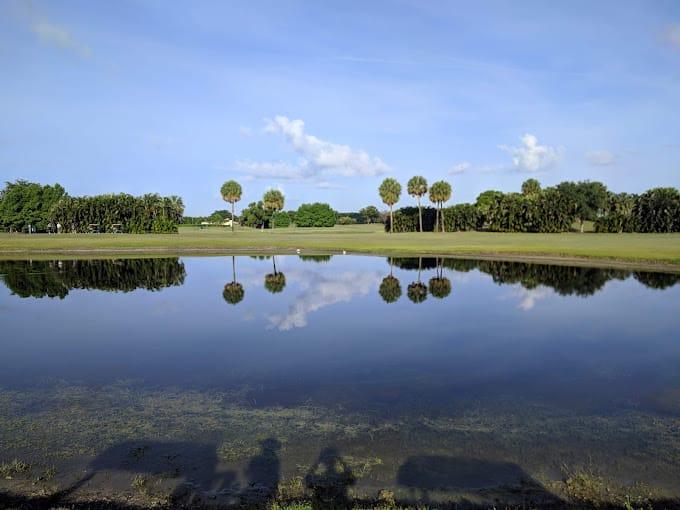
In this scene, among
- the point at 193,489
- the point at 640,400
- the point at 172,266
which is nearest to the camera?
the point at 193,489

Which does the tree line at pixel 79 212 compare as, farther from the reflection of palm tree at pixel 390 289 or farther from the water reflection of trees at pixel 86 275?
the reflection of palm tree at pixel 390 289

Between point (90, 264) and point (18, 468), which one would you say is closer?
point (18, 468)

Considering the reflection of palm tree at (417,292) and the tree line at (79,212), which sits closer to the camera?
the reflection of palm tree at (417,292)

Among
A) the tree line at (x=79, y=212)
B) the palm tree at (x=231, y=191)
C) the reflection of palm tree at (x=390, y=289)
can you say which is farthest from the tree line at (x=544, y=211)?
the reflection of palm tree at (x=390, y=289)

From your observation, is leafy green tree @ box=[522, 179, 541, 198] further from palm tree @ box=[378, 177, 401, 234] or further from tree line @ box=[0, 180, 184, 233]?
tree line @ box=[0, 180, 184, 233]

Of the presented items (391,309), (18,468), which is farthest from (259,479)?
(391,309)

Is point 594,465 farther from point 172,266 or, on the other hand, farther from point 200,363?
point 172,266

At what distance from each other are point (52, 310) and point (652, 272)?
Result: 145 ft

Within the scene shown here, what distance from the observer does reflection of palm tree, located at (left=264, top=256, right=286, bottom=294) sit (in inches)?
1416

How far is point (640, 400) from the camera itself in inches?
523

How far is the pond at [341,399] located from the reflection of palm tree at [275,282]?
5802 mm

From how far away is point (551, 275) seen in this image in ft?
140

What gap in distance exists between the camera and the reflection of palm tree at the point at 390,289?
31.8 metres

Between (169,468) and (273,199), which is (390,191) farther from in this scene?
(169,468)
